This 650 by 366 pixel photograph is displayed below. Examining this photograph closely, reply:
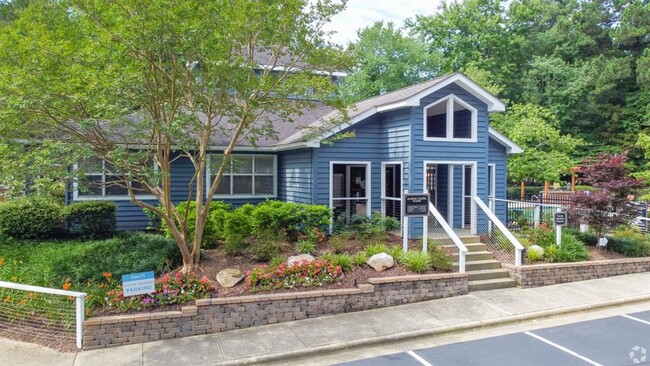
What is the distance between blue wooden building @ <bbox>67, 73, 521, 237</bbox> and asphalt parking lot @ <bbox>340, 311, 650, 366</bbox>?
15.8 feet

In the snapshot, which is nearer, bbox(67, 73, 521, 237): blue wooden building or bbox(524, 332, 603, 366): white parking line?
bbox(524, 332, 603, 366): white parking line

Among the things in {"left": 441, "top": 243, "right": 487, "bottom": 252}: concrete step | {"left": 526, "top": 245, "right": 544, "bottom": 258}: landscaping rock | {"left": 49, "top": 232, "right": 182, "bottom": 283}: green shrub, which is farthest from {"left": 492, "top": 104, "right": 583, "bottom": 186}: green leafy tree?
{"left": 49, "top": 232, "right": 182, "bottom": 283}: green shrub

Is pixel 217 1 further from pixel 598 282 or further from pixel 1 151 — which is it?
pixel 598 282

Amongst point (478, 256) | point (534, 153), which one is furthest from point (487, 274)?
point (534, 153)

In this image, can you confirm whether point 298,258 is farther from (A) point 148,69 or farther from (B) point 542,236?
(B) point 542,236

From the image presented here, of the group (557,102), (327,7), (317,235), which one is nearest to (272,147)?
(317,235)

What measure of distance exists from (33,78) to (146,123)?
179cm

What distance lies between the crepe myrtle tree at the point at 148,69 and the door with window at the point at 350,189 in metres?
3.91

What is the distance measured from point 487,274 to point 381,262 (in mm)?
2525

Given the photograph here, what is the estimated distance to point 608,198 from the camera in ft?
35.7

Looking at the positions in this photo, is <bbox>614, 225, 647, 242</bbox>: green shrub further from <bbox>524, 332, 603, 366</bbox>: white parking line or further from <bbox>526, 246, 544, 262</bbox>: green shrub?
<bbox>524, 332, 603, 366</bbox>: white parking line

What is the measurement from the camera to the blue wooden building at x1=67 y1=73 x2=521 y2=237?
11.4 meters

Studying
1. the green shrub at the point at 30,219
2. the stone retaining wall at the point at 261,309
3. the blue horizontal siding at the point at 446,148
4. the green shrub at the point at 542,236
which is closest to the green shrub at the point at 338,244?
the stone retaining wall at the point at 261,309

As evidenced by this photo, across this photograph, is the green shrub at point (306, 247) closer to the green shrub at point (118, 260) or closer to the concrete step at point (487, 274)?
the green shrub at point (118, 260)
